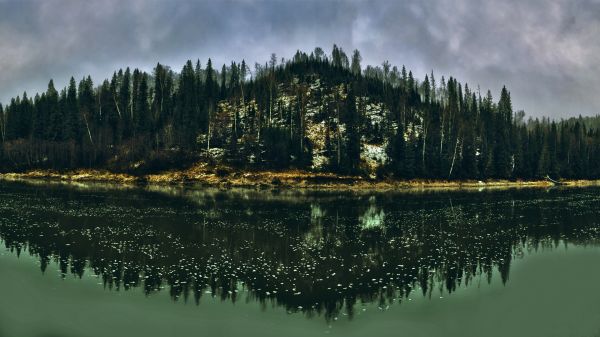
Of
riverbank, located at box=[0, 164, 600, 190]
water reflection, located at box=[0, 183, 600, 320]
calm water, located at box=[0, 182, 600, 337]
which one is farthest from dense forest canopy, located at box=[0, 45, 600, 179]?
calm water, located at box=[0, 182, 600, 337]

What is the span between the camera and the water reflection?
2647cm

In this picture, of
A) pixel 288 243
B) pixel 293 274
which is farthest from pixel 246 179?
pixel 293 274

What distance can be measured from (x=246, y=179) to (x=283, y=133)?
27.1 metres

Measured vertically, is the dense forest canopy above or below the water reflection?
above

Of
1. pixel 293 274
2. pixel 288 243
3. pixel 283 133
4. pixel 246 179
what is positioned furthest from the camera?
pixel 283 133

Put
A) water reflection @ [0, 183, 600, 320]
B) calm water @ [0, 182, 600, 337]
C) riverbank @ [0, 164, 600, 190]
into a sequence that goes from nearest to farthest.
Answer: calm water @ [0, 182, 600, 337] < water reflection @ [0, 183, 600, 320] < riverbank @ [0, 164, 600, 190]

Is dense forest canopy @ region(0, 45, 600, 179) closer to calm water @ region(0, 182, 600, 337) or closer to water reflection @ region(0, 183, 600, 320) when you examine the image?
water reflection @ region(0, 183, 600, 320)

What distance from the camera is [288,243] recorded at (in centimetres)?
3934

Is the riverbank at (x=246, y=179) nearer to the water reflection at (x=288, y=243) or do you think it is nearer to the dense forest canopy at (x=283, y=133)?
the dense forest canopy at (x=283, y=133)

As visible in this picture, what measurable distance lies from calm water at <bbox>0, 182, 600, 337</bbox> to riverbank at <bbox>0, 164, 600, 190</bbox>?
Answer: 169 feet

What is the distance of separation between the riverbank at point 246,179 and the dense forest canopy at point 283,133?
405 cm

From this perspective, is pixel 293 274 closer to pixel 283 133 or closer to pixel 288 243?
pixel 288 243

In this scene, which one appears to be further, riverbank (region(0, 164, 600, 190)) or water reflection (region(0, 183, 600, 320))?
riverbank (region(0, 164, 600, 190))

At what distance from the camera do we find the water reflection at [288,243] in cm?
2647
